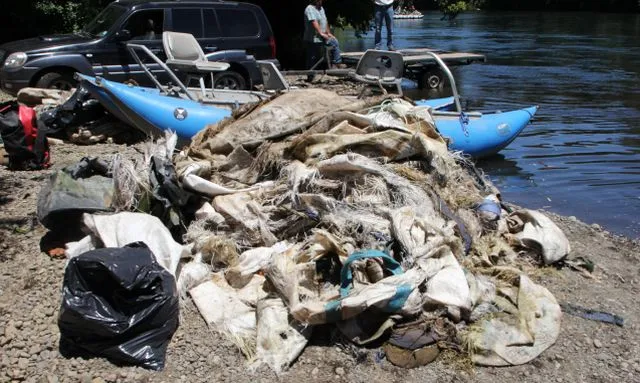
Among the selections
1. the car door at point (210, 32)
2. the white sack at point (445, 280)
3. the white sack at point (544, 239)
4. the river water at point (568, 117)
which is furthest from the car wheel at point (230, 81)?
the white sack at point (445, 280)

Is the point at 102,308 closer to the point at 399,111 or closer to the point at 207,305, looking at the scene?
the point at 207,305

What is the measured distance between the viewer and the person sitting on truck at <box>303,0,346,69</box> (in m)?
13.2

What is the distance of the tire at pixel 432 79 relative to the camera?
15898mm

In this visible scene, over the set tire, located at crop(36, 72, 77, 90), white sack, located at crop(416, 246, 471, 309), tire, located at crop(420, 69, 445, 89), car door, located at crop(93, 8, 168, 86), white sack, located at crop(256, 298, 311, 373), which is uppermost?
car door, located at crop(93, 8, 168, 86)

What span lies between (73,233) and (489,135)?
595cm

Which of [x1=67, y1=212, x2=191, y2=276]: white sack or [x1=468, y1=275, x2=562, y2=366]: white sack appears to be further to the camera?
[x1=67, y1=212, x2=191, y2=276]: white sack

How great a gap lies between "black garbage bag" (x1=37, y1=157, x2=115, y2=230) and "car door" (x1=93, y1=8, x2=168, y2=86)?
5602 mm

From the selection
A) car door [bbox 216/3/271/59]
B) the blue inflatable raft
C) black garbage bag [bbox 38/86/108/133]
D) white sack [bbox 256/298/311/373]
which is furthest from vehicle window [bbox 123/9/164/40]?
white sack [bbox 256/298/311/373]

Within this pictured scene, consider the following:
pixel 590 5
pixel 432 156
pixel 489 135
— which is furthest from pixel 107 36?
pixel 590 5

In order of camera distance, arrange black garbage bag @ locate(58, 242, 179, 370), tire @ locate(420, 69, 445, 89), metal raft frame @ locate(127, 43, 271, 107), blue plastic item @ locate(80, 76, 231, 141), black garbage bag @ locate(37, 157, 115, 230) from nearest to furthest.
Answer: black garbage bag @ locate(58, 242, 179, 370) < black garbage bag @ locate(37, 157, 115, 230) < blue plastic item @ locate(80, 76, 231, 141) < metal raft frame @ locate(127, 43, 271, 107) < tire @ locate(420, 69, 445, 89)

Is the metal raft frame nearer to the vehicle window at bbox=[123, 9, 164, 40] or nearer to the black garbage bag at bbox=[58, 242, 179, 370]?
the vehicle window at bbox=[123, 9, 164, 40]

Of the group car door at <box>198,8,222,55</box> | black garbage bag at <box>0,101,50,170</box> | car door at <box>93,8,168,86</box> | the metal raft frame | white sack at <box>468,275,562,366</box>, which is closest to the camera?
Result: white sack at <box>468,275,562,366</box>

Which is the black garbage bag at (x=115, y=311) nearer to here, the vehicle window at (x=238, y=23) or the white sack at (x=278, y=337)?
the white sack at (x=278, y=337)

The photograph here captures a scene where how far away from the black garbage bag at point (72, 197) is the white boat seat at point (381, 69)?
409 centimetres
